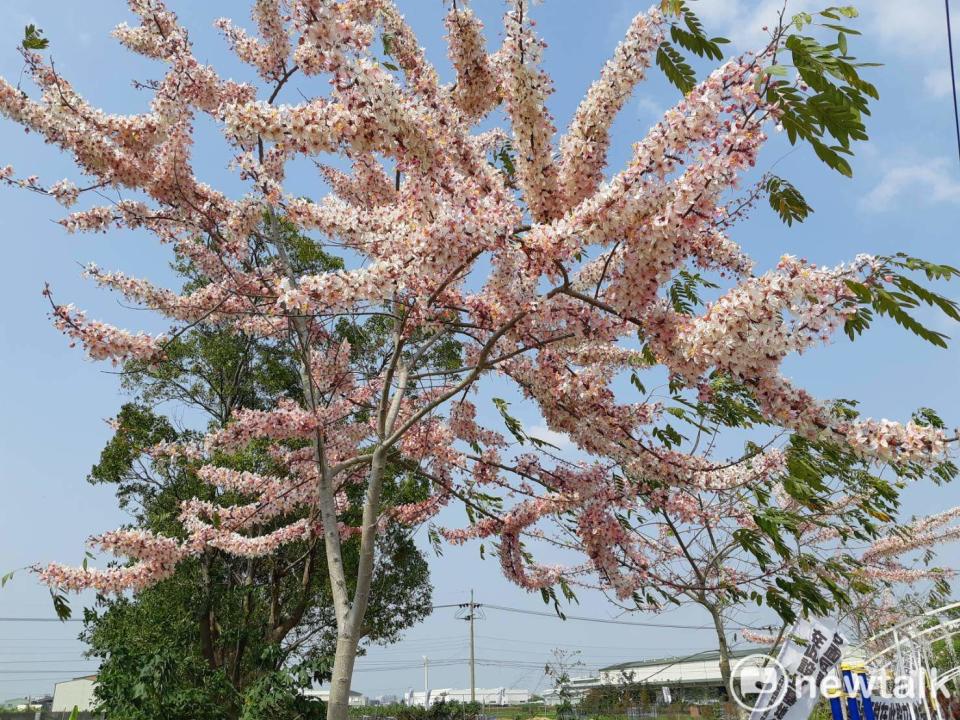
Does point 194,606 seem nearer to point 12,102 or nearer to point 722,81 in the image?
point 12,102

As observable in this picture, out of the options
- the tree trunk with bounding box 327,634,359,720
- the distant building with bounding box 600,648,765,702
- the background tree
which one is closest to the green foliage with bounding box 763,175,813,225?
the tree trunk with bounding box 327,634,359,720

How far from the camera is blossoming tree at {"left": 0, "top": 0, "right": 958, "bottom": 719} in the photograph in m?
2.85

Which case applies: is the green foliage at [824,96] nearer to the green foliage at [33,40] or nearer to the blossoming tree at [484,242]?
the blossoming tree at [484,242]

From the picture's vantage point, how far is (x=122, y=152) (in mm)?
4926

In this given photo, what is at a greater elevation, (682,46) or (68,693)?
(682,46)

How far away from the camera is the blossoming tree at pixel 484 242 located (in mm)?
2846

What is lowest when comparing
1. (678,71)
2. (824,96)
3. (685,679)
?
(685,679)

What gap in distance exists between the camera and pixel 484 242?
3244mm

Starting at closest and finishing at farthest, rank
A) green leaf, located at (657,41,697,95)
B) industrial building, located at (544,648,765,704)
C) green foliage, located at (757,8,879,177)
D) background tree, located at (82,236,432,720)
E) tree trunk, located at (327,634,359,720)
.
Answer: green foliage, located at (757,8,879,177), green leaf, located at (657,41,697,95), tree trunk, located at (327,634,359,720), background tree, located at (82,236,432,720), industrial building, located at (544,648,765,704)

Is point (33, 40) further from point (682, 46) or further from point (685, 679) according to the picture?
point (685, 679)

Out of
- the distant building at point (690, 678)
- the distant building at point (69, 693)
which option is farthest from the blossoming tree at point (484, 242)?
the distant building at point (69, 693)

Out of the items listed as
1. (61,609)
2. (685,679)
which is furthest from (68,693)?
(61,609)

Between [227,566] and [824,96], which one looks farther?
[227,566]

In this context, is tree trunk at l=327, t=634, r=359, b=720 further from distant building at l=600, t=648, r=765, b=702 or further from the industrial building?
distant building at l=600, t=648, r=765, b=702
